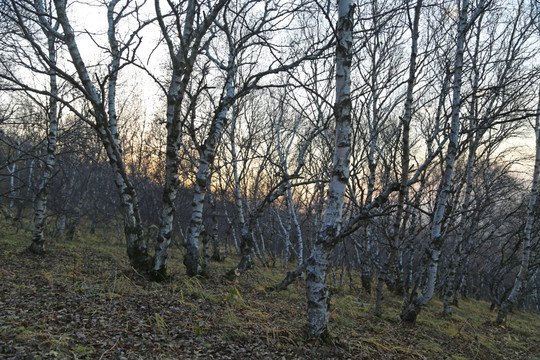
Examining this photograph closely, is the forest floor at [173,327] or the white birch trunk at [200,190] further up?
the white birch trunk at [200,190]

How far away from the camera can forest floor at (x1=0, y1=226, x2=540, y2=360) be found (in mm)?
3670

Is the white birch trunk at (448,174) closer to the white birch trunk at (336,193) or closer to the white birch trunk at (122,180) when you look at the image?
the white birch trunk at (336,193)

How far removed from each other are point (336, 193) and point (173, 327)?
2.84m

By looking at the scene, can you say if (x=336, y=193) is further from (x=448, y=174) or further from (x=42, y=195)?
(x=42, y=195)

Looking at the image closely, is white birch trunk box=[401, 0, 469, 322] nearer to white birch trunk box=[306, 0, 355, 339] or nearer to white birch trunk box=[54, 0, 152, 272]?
white birch trunk box=[306, 0, 355, 339]

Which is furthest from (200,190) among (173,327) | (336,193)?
(336,193)

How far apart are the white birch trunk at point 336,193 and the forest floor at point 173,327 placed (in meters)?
0.47

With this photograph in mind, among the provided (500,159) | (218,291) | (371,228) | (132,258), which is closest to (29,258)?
(132,258)

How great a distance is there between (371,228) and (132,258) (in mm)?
9444

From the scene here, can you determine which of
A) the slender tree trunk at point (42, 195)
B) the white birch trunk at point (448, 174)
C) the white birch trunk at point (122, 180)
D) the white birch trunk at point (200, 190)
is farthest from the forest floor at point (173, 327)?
the slender tree trunk at point (42, 195)

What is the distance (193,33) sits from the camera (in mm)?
6625

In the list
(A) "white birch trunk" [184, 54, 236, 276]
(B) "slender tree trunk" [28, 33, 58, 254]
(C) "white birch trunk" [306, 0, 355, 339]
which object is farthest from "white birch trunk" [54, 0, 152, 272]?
(C) "white birch trunk" [306, 0, 355, 339]

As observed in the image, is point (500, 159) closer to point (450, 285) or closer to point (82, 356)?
point (450, 285)

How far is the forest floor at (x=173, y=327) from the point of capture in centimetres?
367
